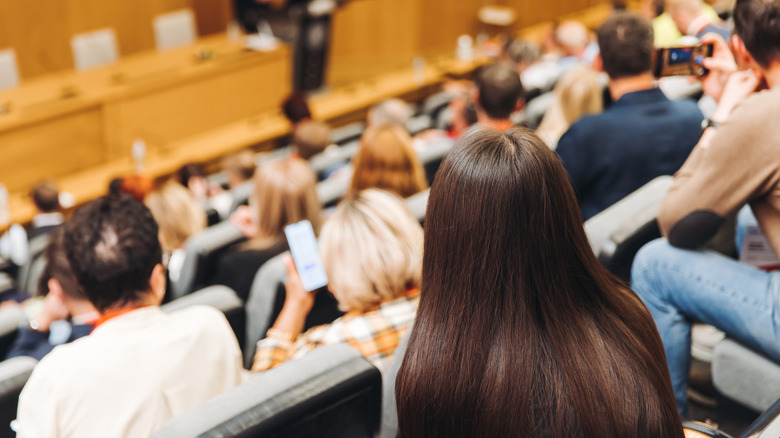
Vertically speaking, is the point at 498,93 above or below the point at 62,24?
above

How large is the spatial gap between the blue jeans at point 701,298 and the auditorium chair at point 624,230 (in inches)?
1.9

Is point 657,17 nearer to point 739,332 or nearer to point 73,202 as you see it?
point 739,332

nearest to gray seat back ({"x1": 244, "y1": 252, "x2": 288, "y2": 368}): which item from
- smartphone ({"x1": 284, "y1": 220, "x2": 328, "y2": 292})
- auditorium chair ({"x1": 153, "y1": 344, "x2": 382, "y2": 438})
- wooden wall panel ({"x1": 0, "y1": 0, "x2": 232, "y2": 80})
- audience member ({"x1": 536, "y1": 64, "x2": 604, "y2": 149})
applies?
smartphone ({"x1": 284, "y1": 220, "x2": 328, "y2": 292})

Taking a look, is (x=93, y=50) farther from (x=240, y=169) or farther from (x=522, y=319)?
(x=522, y=319)

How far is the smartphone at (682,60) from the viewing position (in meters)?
2.12

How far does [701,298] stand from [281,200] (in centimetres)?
148

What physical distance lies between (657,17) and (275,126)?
3178 mm

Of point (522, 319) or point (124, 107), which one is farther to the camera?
point (124, 107)

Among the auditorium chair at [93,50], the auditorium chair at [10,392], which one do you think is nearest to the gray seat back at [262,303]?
the auditorium chair at [10,392]

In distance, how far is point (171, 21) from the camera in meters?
8.14

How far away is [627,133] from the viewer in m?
2.43

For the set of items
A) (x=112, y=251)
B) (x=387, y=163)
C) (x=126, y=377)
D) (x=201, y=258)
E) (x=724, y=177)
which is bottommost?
(x=201, y=258)

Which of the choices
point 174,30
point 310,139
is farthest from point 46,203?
point 174,30

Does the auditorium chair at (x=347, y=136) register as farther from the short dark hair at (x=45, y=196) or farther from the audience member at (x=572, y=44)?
the short dark hair at (x=45, y=196)
